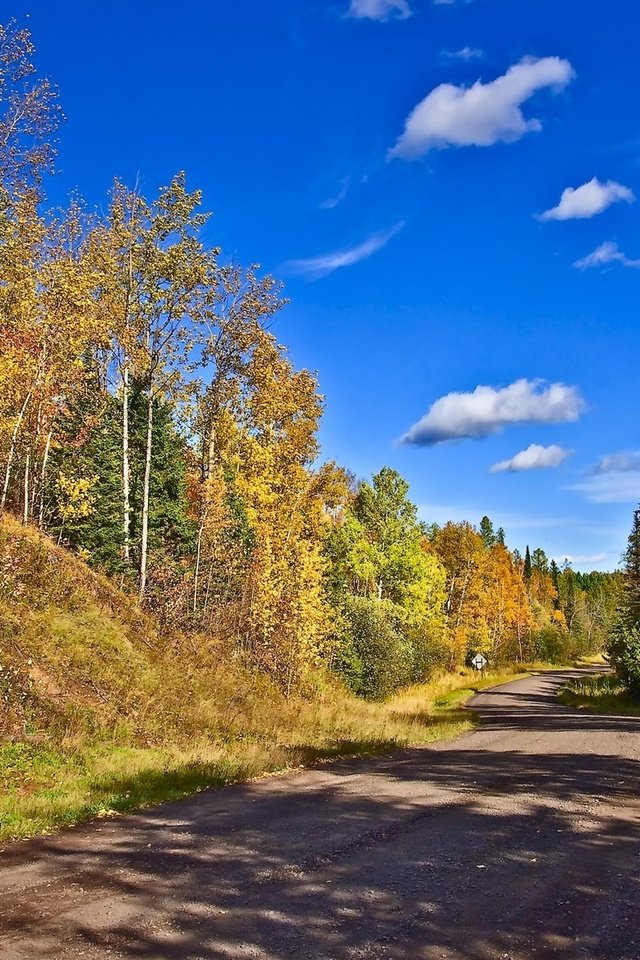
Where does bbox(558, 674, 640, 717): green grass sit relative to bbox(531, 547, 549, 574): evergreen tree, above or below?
below

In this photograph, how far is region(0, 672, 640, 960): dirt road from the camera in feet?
16.4

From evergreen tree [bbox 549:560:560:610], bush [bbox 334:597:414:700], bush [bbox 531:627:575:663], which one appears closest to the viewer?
bush [bbox 334:597:414:700]

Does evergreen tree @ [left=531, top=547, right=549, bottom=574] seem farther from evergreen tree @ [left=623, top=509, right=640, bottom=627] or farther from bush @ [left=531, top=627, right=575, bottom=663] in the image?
evergreen tree @ [left=623, top=509, right=640, bottom=627]

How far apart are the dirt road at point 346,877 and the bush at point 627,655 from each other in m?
24.4

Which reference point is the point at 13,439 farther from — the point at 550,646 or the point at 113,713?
the point at 550,646

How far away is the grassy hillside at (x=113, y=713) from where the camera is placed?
36.1ft

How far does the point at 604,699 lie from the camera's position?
117 ft

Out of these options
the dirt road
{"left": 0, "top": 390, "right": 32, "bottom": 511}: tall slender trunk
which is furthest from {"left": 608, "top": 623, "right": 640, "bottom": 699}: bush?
{"left": 0, "top": 390, "right": 32, "bottom": 511}: tall slender trunk

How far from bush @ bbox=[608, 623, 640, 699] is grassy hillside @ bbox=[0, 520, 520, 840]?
1324 centimetres

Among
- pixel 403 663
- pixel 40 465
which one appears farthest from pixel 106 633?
pixel 403 663

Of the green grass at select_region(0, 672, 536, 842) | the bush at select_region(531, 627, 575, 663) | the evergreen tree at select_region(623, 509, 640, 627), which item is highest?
the evergreen tree at select_region(623, 509, 640, 627)

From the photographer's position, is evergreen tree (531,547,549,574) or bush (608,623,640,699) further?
evergreen tree (531,547,549,574)

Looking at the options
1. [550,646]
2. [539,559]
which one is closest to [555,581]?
[539,559]

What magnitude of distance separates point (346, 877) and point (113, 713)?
32.4ft
